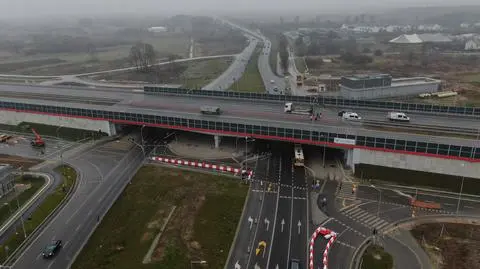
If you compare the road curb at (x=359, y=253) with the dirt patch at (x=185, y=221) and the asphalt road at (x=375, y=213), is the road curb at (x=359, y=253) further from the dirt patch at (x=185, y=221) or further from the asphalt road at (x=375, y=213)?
the dirt patch at (x=185, y=221)

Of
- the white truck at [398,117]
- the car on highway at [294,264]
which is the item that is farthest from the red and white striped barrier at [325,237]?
the white truck at [398,117]

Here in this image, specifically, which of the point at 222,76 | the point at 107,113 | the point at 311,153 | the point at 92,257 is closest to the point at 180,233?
the point at 92,257

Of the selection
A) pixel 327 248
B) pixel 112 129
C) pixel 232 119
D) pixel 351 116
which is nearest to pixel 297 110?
pixel 351 116

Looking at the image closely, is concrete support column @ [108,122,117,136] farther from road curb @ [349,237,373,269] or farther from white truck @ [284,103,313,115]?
road curb @ [349,237,373,269]

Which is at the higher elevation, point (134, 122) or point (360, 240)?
point (134, 122)

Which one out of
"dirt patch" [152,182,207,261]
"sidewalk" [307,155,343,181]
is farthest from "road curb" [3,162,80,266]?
"sidewalk" [307,155,343,181]

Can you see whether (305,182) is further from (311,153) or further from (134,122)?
(134,122)
